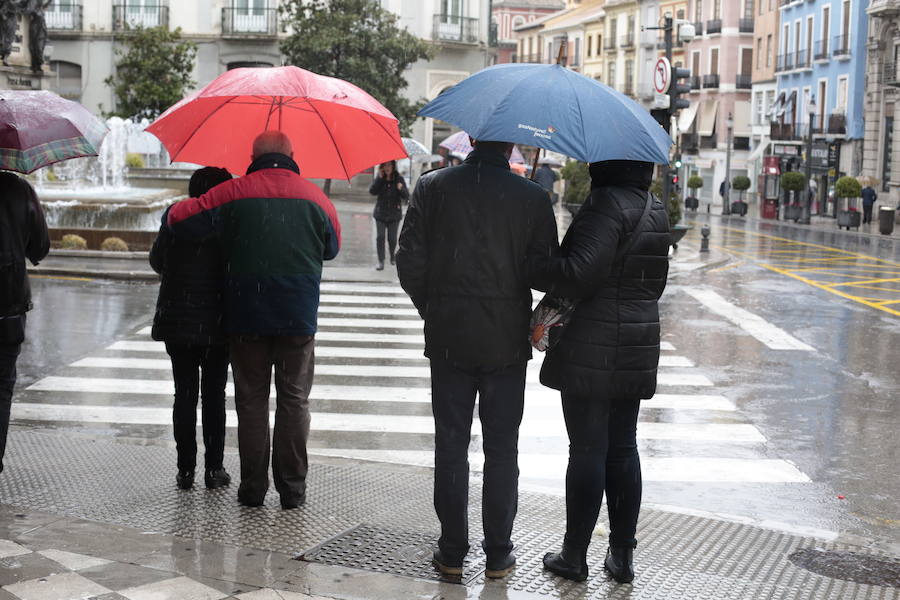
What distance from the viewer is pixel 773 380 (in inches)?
446

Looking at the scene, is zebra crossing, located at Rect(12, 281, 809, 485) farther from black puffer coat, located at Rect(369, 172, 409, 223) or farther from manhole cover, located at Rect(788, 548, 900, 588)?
black puffer coat, located at Rect(369, 172, 409, 223)

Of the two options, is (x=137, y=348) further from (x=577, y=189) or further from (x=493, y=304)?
(x=577, y=189)

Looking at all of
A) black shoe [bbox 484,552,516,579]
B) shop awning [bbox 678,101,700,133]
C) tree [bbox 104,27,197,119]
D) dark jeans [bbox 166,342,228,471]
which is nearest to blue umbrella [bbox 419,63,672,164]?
black shoe [bbox 484,552,516,579]

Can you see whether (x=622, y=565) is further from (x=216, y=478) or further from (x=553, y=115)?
(x=216, y=478)

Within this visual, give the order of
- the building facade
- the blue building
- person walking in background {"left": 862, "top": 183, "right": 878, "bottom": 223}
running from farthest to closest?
the blue building < the building facade < person walking in background {"left": 862, "top": 183, "right": 878, "bottom": 223}

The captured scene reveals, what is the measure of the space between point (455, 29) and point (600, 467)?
45.9 m

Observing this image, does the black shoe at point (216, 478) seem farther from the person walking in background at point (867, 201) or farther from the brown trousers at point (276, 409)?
the person walking in background at point (867, 201)

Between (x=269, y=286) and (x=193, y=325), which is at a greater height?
(x=269, y=286)

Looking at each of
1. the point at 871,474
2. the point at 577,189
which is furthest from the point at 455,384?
the point at 577,189

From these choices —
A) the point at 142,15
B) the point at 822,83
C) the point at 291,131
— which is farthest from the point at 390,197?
the point at 822,83

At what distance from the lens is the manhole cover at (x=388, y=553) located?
16.7 ft

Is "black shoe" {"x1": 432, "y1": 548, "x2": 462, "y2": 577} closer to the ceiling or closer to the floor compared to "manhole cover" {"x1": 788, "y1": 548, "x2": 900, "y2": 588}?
closer to the ceiling

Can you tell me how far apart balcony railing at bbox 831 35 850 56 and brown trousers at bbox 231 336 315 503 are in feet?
176

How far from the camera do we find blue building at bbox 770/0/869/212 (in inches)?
2137
